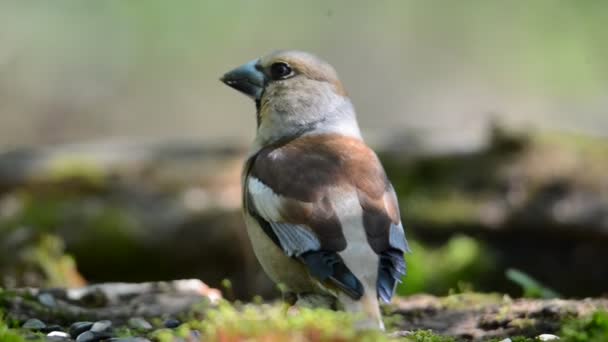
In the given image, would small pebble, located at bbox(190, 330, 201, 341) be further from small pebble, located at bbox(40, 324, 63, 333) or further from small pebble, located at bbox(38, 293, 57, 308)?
small pebble, located at bbox(38, 293, 57, 308)

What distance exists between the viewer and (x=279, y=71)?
6.01m

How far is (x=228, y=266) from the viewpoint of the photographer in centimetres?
947

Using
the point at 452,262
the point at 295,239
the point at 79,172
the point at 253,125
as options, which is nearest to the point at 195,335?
the point at 295,239

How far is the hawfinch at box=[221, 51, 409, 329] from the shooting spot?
4574 millimetres

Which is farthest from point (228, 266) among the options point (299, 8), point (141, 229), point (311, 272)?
point (299, 8)

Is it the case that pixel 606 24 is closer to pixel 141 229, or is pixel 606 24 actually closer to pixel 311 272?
pixel 141 229

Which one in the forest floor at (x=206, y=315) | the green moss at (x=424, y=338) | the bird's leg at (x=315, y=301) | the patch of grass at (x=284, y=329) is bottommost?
the forest floor at (x=206, y=315)

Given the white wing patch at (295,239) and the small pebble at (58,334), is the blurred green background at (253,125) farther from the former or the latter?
the small pebble at (58,334)

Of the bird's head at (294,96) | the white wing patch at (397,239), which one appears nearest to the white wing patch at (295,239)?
the white wing patch at (397,239)

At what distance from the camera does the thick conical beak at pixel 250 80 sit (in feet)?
19.9

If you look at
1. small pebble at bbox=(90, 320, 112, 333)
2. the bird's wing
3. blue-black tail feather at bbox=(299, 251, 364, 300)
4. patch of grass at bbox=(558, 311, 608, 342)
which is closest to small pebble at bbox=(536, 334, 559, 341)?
patch of grass at bbox=(558, 311, 608, 342)

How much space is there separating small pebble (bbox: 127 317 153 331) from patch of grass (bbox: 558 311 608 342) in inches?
95.2

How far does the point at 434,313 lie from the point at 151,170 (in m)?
4.86

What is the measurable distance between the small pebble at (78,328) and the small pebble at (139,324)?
26 cm
